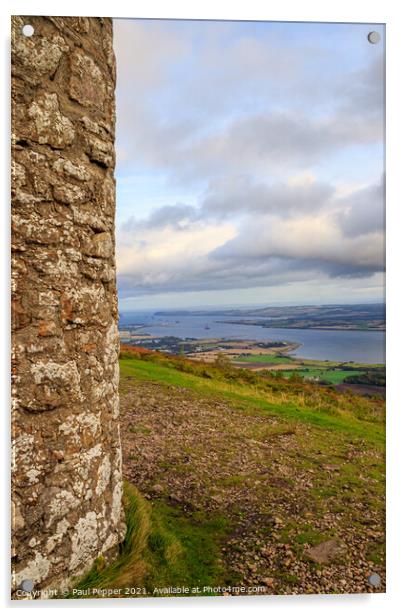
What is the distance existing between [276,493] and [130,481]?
1472 mm

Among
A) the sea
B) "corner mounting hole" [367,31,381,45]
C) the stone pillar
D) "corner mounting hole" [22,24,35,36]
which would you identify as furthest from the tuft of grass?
"corner mounting hole" [367,31,381,45]

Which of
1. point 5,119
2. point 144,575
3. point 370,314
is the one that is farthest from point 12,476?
point 370,314

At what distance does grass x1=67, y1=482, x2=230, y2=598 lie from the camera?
2.78m

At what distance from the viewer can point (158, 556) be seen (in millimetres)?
2945

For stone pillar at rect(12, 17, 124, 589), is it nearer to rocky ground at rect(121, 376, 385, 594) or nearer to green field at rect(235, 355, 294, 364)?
rocky ground at rect(121, 376, 385, 594)

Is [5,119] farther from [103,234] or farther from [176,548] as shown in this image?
[176,548]

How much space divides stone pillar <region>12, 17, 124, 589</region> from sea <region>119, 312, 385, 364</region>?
965 mm

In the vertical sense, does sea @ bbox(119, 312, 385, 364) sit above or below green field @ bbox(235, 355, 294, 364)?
above

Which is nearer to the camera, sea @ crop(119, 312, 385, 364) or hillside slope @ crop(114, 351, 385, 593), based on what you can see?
hillside slope @ crop(114, 351, 385, 593)

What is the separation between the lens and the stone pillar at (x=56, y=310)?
245 cm

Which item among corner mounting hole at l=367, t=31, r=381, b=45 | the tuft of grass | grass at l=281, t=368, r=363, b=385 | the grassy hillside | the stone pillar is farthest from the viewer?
grass at l=281, t=368, r=363, b=385

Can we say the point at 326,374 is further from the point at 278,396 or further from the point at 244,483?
the point at 244,483

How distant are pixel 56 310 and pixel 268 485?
2631mm

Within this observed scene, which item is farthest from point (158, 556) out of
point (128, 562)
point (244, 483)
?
point (244, 483)
